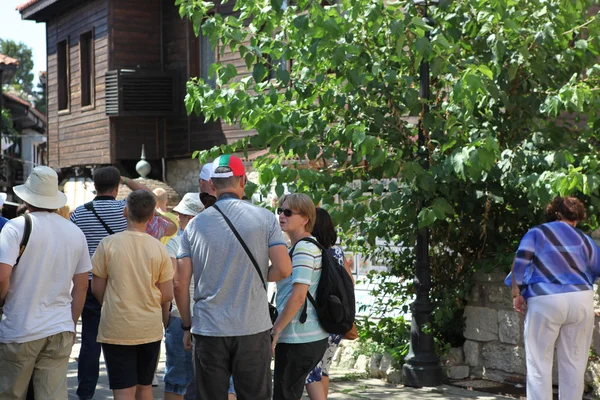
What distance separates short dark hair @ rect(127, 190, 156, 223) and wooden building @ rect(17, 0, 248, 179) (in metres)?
11.8

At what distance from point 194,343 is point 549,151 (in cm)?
426

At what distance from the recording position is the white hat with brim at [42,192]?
19.1 feet

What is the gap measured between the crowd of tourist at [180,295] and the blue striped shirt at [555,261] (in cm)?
140

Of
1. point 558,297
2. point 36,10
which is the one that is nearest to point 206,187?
point 558,297

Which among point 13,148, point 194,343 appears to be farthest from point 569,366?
point 13,148

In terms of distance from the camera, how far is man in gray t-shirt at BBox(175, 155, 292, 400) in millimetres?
5184

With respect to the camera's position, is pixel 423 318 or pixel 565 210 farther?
pixel 423 318

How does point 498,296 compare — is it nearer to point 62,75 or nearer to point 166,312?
point 166,312

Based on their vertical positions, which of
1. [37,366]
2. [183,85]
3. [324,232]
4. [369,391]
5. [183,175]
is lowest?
[369,391]

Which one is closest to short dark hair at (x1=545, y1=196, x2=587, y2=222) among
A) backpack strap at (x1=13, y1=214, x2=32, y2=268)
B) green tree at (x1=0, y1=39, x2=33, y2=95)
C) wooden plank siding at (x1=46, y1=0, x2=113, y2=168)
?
backpack strap at (x1=13, y1=214, x2=32, y2=268)

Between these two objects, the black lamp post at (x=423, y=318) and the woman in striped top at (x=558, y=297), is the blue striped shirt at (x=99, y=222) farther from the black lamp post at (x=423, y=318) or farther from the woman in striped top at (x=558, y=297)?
the black lamp post at (x=423, y=318)

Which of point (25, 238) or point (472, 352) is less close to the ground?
point (25, 238)

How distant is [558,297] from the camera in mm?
6719

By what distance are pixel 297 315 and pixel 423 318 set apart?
332 cm
